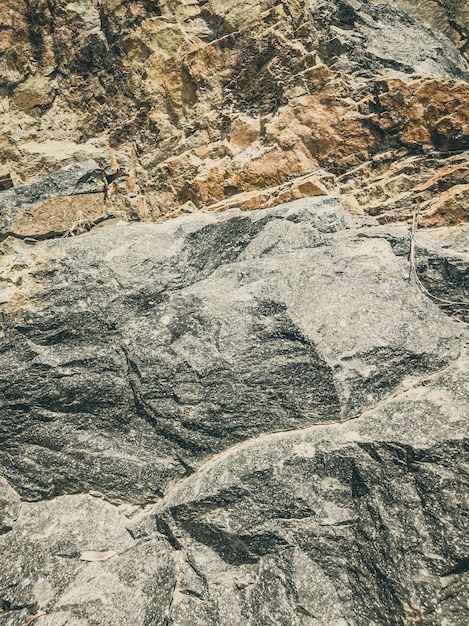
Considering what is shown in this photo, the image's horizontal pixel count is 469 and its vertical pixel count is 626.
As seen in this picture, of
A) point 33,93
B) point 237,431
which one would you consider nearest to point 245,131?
point 33,93

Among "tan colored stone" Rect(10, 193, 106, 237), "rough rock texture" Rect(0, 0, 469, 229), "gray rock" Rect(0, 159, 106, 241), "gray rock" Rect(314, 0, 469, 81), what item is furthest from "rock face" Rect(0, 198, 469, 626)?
"gray rock" Rect(314, 0, 469, 81)

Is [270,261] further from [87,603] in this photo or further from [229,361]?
[87,603]

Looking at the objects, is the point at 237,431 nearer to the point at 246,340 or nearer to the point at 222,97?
the point at 246,340

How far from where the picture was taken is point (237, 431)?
13.4 feet

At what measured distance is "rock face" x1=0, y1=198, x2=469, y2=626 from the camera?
3.32m

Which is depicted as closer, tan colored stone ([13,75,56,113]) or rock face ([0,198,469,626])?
rock face ([0,198,469,626])

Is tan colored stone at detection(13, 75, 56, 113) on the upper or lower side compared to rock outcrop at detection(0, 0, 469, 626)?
upper

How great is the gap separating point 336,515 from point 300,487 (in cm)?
33

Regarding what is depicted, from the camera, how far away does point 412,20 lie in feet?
27.6

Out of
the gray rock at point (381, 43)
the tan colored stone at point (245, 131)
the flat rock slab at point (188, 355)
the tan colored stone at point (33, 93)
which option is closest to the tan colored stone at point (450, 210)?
the flat rock slab at point (188, 355)

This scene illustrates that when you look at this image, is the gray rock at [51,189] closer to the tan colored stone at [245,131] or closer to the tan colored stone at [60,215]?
the tan colored stone at [60,215]

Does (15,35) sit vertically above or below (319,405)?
above

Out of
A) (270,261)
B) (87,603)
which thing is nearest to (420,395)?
(270,261)

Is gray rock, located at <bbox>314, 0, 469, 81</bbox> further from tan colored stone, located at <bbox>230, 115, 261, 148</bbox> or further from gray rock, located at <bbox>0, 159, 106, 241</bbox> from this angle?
gray rock, located at <bbox>0, 159, 106, 241</bbox>
